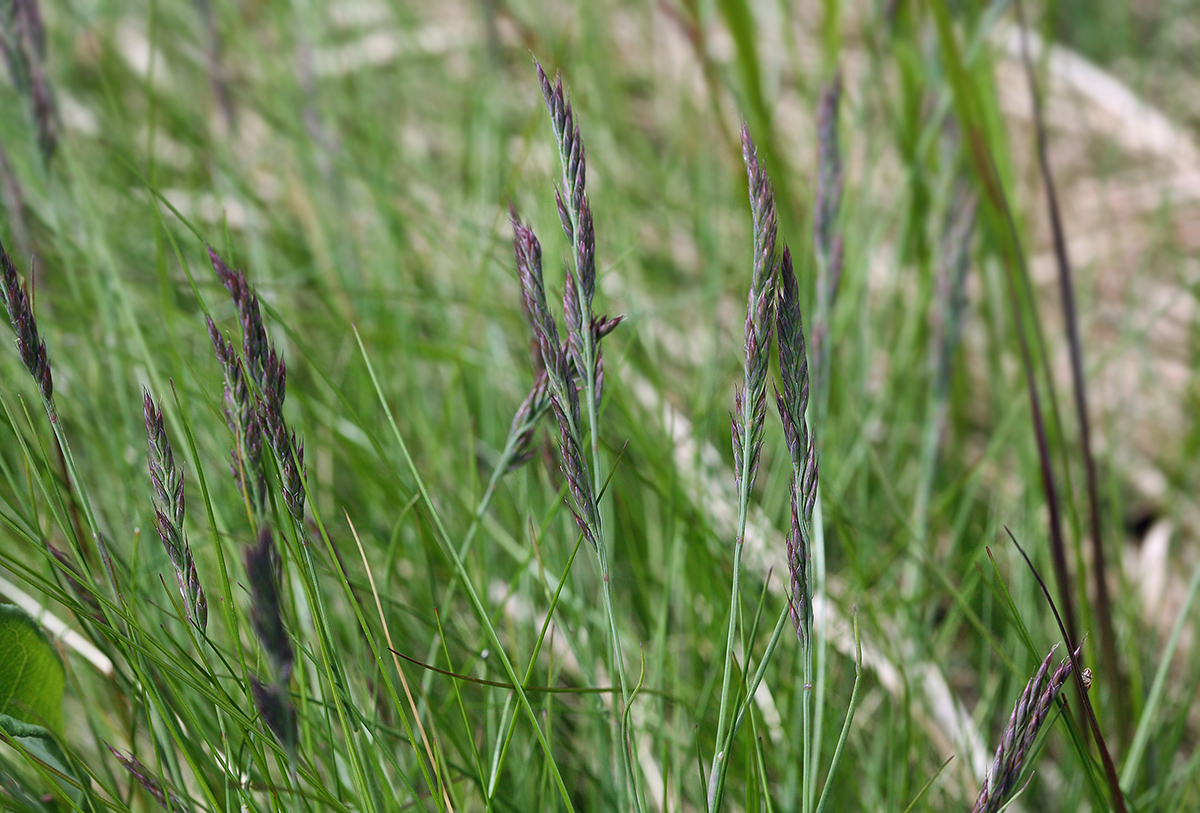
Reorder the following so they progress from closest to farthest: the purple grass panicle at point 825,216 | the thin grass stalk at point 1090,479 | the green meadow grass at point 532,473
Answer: the green meadow grass at point 532,473 < the thin grass stalk at point 1090,479 < the purple grass panicle at point 825,216

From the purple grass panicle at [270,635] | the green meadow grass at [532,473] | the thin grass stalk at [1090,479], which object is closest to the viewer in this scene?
the purple grass panicle at [270,635]

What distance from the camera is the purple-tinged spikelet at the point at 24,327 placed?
0.48 metres

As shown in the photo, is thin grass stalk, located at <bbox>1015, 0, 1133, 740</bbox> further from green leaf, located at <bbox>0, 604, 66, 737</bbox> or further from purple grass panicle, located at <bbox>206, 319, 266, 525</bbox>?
green leaf, located at <bbox>0, 604, 66, 737</bbox>

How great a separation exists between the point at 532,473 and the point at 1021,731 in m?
0.66

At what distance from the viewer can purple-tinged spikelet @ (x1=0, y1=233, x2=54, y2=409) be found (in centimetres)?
48

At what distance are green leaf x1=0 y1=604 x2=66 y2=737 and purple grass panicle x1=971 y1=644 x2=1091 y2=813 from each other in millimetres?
634

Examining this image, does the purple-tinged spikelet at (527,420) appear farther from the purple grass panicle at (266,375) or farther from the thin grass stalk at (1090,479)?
the thin grass stalk at (1090,479)

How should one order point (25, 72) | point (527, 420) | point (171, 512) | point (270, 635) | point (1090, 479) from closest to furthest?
1. point (270, 635)
2. point (171, 512)
3. point (527, 420)
4. point (1090, 479)
5. point (25, 72)

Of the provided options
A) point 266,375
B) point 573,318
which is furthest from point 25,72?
point 573,318

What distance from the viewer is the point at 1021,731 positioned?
0.44 metres

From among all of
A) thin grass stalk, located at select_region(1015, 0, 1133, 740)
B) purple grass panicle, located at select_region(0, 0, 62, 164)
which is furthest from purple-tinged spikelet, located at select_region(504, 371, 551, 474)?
purple grass panicle, located at select_region(0, 0, 62, 164)

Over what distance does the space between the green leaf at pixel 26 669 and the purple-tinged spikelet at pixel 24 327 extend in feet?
0.77

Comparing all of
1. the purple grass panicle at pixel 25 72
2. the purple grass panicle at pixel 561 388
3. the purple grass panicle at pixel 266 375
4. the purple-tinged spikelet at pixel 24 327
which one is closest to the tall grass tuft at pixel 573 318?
the purple grass panicle at pixel 561 388

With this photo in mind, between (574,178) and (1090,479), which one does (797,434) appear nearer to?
(574,178)
